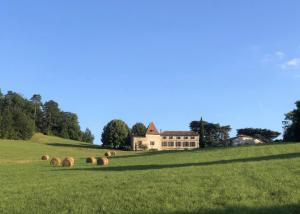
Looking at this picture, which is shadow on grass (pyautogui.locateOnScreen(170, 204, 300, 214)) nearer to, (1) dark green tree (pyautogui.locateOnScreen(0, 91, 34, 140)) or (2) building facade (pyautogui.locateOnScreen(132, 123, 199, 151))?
(1) dark green tree (pyautogui.locateOnScreen(0, 91, 34, 140))

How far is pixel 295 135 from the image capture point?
98.7 meters

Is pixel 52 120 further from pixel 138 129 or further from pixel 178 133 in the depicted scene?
pixel 178 133

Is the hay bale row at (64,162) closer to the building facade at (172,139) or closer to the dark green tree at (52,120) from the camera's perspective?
the building facade at (172,139)

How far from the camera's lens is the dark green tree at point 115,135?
505 feet

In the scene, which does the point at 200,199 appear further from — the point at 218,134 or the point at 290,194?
the point at 218,134

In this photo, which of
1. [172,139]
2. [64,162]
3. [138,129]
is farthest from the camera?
[172,139]

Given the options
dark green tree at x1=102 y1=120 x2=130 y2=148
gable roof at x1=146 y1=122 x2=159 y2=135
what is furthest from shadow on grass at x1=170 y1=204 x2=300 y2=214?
gable roof at x1=146 y1=122 x2=159 y2=135

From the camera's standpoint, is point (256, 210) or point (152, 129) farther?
point (152, 129)

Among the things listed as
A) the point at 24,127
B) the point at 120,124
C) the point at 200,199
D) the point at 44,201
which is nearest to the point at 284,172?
the point at 200,199

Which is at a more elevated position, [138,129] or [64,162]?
[138,129]

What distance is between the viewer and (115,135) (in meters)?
154

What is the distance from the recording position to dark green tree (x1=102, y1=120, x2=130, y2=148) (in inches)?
6063

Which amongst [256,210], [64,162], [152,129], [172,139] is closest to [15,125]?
[152,129]

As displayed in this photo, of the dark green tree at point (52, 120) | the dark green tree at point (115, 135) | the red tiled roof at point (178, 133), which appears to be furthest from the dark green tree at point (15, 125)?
the red tiled roof at point (178, 133)
